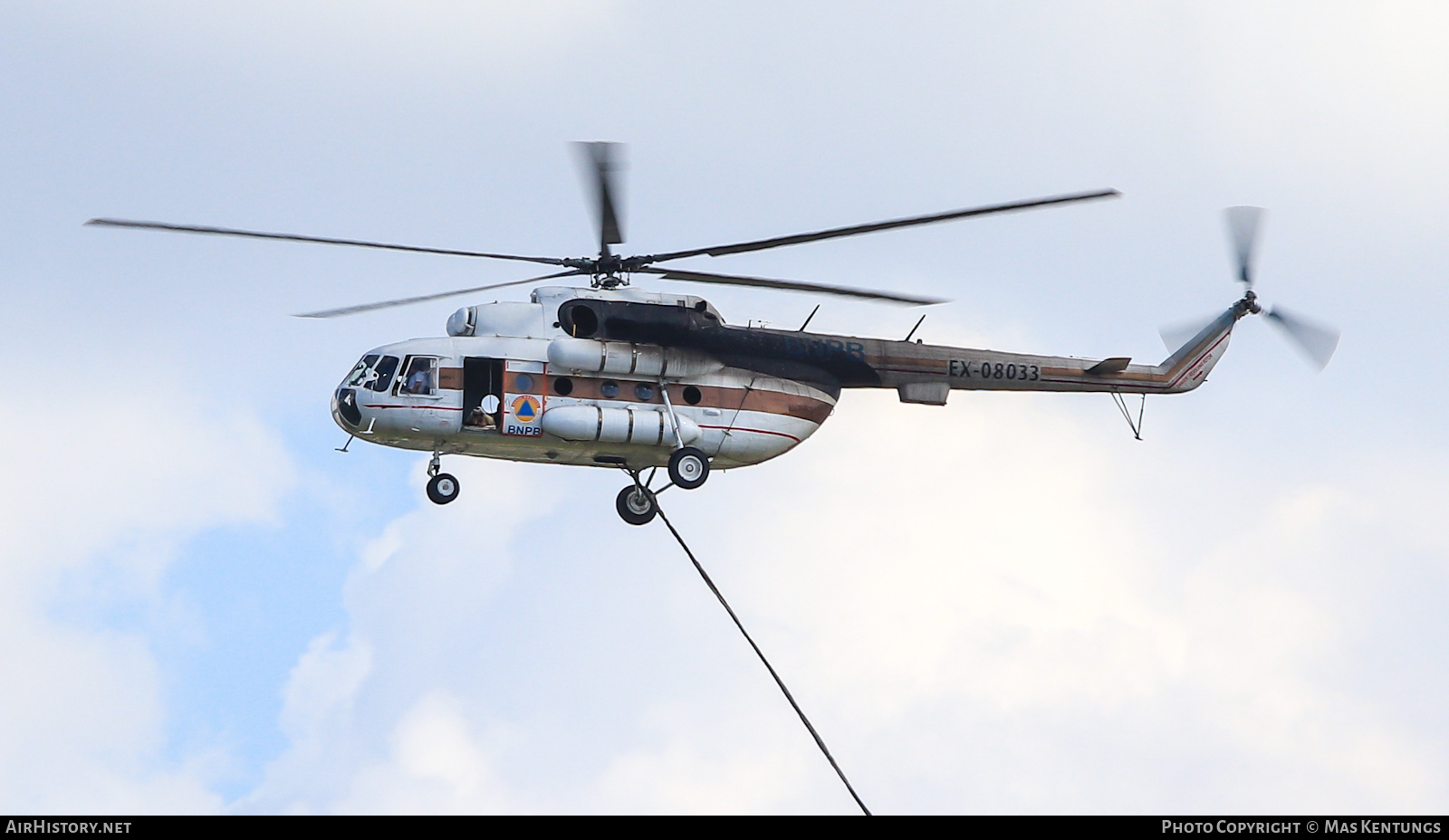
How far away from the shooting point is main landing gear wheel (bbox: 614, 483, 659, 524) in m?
37.1

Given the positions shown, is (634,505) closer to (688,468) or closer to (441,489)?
(688,468)

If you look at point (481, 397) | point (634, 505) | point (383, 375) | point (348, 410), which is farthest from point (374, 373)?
point (634, 505)

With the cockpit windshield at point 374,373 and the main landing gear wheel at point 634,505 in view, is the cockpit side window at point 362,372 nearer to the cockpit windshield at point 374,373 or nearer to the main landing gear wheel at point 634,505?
the cockpit windshield at point 374,373

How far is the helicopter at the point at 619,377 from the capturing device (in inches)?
1390

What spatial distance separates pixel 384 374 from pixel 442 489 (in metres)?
2.14

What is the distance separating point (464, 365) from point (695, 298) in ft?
13.4

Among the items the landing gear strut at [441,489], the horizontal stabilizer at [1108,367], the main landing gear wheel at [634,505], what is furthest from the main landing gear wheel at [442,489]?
the horizontal stabilizer at [1108,367]

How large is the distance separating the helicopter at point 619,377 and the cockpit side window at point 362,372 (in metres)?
0.02

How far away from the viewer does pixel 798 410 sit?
3750 cm

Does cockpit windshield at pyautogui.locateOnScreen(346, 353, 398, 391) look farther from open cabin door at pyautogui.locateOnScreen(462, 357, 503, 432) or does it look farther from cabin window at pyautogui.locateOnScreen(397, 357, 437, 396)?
open cabin door at pyautogui.locateOnScreen(462, 357, 503, 432)
